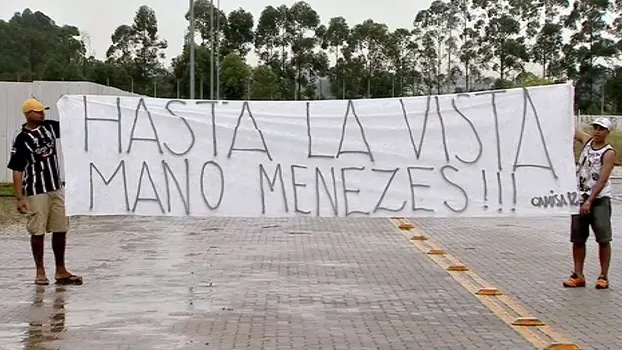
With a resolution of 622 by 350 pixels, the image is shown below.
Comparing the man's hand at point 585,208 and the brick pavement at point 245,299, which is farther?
the man's hand at point 585,208

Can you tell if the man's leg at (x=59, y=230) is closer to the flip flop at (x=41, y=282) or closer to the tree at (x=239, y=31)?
the flip flop at (x=41, y=282)

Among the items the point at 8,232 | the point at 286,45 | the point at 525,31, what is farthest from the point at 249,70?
the point at 8,232

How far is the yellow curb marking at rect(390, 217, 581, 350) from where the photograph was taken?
8.19 metres

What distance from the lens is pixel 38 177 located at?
1059cm

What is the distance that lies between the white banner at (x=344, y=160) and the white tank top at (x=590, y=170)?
1.55 feet

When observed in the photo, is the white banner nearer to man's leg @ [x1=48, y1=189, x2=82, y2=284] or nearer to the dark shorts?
man's leg @ [x1=48, y1=189, x2=82, y2=284]

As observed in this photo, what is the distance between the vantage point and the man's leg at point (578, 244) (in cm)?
1077

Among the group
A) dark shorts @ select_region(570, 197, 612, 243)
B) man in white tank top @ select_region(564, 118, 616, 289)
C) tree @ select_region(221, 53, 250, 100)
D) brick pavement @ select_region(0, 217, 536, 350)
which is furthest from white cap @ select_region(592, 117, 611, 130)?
tree @ select_region(221, 53, 250, 100)

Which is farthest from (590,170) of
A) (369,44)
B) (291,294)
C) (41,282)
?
(369,44)

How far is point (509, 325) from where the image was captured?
8766mm

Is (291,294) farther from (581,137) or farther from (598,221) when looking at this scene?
(581,137)

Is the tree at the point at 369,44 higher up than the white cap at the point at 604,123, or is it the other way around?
the tree at the point at 369,44

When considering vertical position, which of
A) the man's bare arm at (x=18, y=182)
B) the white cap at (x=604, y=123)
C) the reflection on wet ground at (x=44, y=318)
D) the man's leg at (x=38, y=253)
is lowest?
the reflection on wet ground at (x=44, y=318)

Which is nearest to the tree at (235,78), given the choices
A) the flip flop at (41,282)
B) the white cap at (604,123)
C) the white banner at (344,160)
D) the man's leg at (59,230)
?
Result: the man's leg at (59,230)
